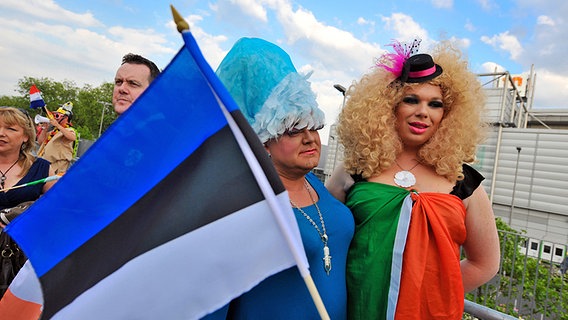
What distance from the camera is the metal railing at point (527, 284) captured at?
448cm

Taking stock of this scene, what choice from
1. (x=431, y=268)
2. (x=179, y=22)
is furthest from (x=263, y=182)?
(x=431, y=268)

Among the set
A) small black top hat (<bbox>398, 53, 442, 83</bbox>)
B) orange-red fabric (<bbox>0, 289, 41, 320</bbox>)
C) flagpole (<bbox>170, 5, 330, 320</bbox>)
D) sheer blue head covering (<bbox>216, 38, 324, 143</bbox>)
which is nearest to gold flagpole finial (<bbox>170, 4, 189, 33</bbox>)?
flagpole (<bbox>170, 5, 330, 320</bbox>)

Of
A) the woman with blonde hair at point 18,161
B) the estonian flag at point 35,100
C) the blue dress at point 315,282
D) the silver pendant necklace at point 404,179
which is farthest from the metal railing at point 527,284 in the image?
the estonian flag at point 35,100

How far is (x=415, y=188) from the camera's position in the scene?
78.3 inches

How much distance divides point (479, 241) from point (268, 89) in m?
1.38

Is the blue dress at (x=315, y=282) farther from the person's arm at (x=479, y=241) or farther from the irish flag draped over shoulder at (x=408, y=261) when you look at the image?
the person's arm at (x=479, y=241)

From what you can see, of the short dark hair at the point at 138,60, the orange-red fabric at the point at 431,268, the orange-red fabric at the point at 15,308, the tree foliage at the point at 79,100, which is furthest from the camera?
the tree foliage at the point at 79,100

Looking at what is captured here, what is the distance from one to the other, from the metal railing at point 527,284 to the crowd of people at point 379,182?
11.1 feet

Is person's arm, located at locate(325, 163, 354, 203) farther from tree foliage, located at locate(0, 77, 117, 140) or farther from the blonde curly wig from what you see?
tree foliage, located at locate(0, 77, 117, 140)

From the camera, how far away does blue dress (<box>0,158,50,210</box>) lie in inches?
119

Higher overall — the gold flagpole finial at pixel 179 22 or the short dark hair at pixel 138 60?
the short dark hair at pixel 138 60

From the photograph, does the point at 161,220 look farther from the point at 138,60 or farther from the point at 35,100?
the point at 35,100

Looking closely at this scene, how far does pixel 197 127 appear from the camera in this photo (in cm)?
115

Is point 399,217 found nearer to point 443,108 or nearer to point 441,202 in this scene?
point 441,202
